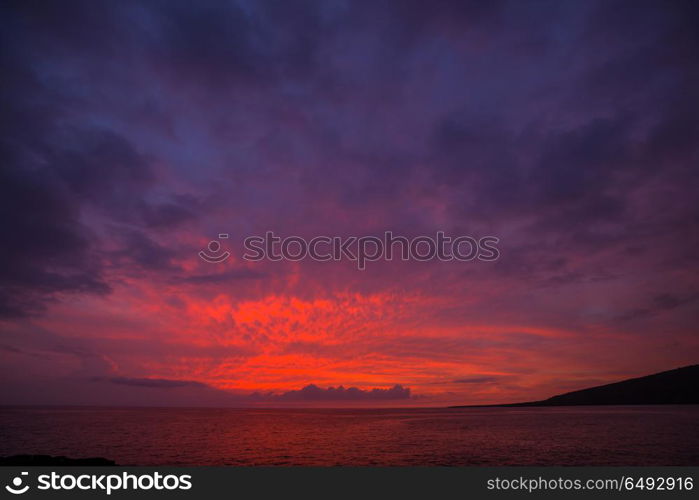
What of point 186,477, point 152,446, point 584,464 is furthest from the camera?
point 152,446

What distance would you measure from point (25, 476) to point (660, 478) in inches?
1349

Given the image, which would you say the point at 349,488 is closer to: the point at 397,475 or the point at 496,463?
the point at 397,475

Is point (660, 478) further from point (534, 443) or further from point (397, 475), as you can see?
point (534, 443)

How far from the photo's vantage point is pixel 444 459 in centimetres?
4791

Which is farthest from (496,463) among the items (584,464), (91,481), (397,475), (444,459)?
(91,481)

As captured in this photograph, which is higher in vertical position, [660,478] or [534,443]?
[660,478]

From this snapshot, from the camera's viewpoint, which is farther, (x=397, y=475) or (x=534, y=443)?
(x=534, y=443)

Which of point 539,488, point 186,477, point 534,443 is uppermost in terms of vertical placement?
point 186,477

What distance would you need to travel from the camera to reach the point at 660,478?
899 inches

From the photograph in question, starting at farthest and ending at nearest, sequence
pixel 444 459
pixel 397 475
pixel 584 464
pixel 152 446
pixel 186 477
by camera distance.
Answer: pixel 152 446 < pixel 444 459 < pixel 584 464 < pixel 397 475 < pixel 186 477

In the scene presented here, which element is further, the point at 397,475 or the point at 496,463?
the point at 496,463

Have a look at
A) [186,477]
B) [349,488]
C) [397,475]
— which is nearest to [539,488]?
[397,475]

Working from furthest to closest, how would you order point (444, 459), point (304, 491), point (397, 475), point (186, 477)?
point (444, 459)
point (397, 475)
point (186, 477)
point (304, 491)

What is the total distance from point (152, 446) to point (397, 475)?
51.3 m
